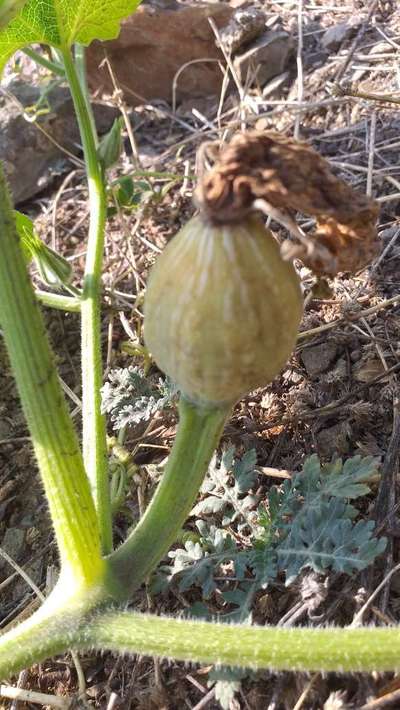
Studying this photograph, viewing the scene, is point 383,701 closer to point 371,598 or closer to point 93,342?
point 371,598

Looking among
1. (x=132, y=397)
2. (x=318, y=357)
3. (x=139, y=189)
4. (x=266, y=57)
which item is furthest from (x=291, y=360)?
(x=266, y=57)

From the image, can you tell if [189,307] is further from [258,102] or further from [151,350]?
[258,102]

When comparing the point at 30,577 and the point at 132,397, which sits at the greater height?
the point at 132,397

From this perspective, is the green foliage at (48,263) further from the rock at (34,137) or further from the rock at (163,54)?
the rock at (163,54)

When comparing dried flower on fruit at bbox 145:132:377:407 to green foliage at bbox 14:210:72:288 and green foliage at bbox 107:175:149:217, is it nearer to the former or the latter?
green foliage at bbox 14:210:72:288

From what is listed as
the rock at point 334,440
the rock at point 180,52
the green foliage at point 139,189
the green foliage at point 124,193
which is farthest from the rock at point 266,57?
the rock at point 334,440

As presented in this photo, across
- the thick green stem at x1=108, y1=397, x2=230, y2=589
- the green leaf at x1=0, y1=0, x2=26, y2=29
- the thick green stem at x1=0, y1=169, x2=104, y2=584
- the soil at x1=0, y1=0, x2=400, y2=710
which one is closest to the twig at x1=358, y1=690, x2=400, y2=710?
the soil at x1=0, y1=0, x2=400, y2=710

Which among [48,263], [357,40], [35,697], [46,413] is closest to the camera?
[46,413]
